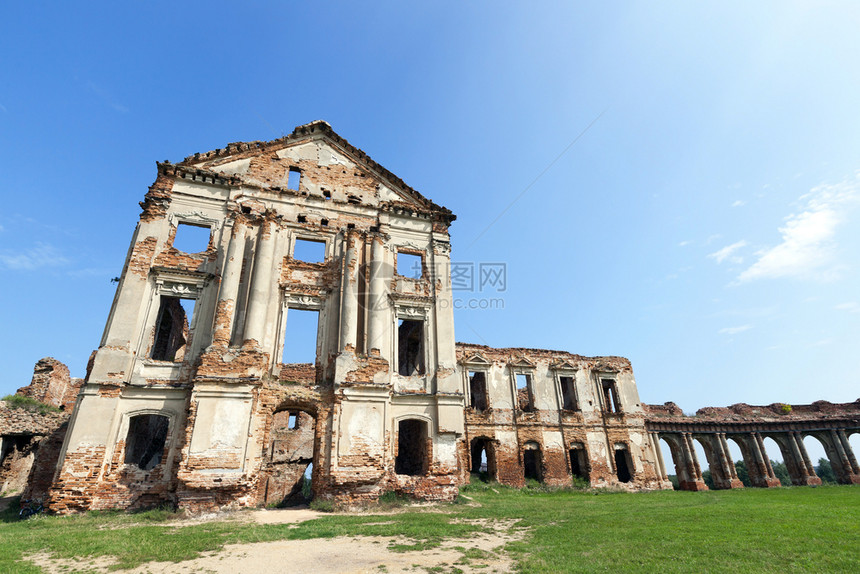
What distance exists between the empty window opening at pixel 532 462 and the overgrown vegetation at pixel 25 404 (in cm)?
2085

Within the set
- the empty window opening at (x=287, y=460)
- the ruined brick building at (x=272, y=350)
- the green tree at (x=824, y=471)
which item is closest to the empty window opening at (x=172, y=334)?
the ruined brick building at (x=272, y=350)

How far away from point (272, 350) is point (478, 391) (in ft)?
41.1

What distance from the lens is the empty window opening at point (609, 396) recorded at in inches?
961

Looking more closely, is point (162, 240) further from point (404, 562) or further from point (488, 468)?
point (488, 468)

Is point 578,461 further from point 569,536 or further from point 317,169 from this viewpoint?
point 317,169

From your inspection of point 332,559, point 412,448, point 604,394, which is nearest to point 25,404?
point 412,448

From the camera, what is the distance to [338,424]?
41.6 ft

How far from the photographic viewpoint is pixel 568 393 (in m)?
24.1

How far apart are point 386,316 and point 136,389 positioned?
25.2 feet

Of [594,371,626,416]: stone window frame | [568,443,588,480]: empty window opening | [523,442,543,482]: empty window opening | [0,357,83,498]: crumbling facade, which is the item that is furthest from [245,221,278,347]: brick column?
[594,371,626,416]: stone window frame

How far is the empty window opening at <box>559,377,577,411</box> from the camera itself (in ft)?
77.5

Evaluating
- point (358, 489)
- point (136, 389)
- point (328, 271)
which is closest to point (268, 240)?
point (328, 271)

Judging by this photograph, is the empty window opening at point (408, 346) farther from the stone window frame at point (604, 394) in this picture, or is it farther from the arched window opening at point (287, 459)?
the stone window frame at point (604, 394)

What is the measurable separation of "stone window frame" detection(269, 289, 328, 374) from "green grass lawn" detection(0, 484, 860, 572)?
5468mm
